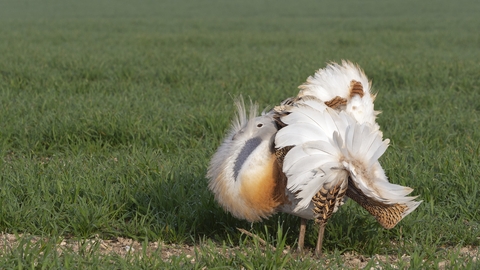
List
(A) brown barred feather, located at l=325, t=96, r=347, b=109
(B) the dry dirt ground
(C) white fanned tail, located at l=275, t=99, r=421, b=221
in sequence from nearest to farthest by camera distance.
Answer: (C) white fanned tail, located at l=275, t=99, r=421, b=221
(B) the dry dirt ground
(A) brown barred feather, located at l=325, t=96, r=347, b=109

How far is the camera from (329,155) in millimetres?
2951

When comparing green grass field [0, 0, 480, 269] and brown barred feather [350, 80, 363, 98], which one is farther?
brown barred feather [350, 80, 363, 98]

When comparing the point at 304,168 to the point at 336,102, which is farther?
the point at 336,102

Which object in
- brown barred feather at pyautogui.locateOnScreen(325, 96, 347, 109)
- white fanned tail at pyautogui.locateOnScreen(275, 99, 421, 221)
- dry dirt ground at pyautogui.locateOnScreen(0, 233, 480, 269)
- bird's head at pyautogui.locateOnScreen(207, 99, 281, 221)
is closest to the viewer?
white fanned tail at pyautogui.locateOnScreen(275, 99, 421, 221)

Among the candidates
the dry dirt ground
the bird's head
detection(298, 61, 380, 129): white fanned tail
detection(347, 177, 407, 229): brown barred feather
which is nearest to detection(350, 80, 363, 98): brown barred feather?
detection(298, 61, 380, 129): white fanned tail

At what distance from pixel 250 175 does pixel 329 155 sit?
16.4 inches

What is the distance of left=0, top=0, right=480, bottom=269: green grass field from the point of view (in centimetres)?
345

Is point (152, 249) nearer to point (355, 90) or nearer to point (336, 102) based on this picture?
point (336, 102)

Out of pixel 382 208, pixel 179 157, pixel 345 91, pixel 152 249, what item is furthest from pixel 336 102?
pixel 179 157

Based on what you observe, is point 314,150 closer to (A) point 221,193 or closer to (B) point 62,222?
(A) point 221,193

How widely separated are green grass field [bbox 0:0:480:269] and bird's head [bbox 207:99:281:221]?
0.59ft

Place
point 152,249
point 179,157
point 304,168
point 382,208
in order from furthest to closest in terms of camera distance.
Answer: point 179,157 → point 152,249 → point 382,208 → point 304,168

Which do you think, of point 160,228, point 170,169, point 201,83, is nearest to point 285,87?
point 201,83

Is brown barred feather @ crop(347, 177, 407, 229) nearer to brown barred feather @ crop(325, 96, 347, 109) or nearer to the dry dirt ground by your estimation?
the dry dirt ground
